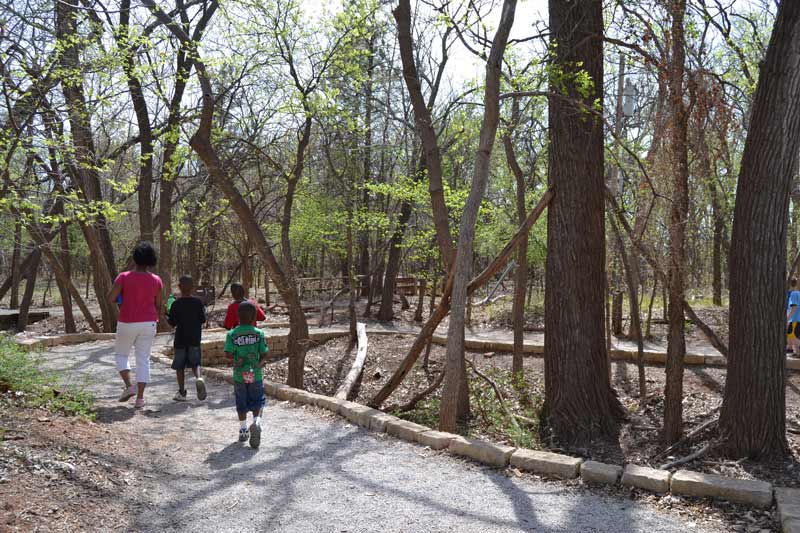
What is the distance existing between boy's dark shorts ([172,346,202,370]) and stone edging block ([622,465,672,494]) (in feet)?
16.8

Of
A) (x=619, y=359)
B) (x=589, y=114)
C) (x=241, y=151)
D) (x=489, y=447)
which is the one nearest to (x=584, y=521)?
(x=489, y=447)

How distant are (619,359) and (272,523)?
9994 mm

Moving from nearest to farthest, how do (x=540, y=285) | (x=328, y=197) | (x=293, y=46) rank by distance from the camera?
(x=293, y=46), (x=328, y=197), (x=540, y=285)

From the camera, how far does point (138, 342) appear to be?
6.89 m

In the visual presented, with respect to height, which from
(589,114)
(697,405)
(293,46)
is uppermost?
(293,46)

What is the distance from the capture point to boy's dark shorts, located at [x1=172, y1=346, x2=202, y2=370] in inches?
301

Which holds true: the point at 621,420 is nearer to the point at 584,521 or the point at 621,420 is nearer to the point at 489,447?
the point at 489,447

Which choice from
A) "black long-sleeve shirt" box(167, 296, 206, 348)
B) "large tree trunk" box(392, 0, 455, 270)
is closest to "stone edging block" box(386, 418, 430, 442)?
"large tree trunk" box(392, 0, 455, 270)

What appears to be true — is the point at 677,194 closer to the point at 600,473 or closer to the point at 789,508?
the point at 600,473

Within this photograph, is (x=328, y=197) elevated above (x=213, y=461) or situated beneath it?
elevated above

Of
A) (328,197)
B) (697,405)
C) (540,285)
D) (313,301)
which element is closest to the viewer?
(697,405)

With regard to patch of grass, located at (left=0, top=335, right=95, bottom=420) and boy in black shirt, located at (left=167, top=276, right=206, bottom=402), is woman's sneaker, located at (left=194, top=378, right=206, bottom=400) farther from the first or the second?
patch of grass, located at (left=0, top=335, right=95, bottom=420)

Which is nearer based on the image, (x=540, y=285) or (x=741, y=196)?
(x=741, y=196)

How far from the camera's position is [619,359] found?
1260 centimetres
